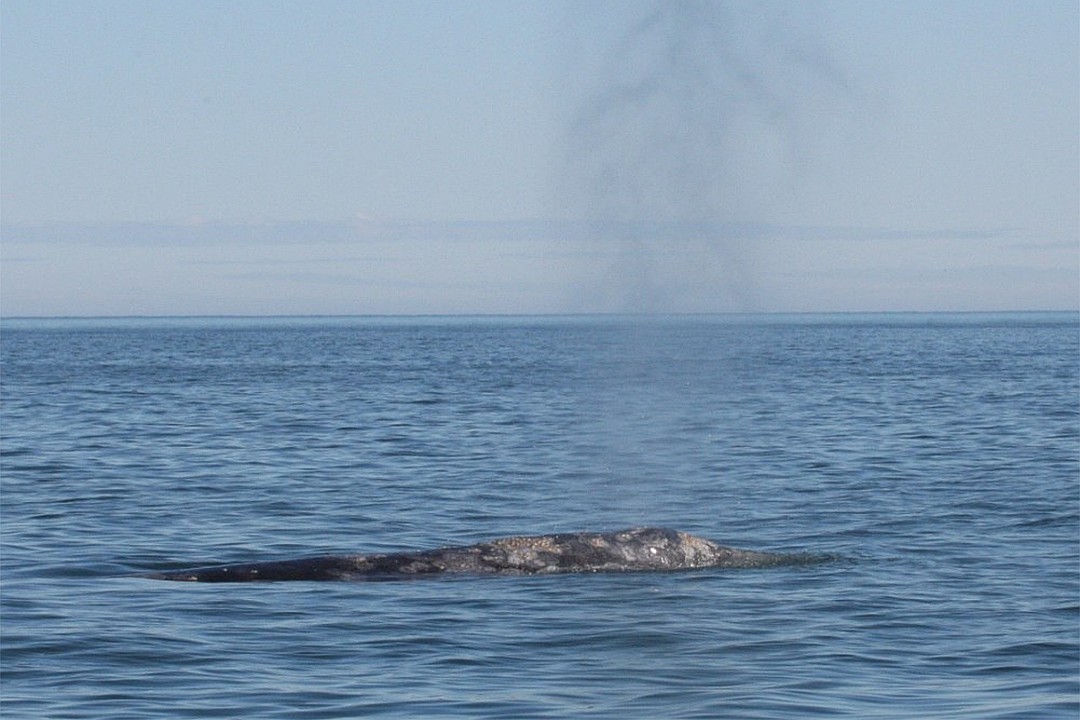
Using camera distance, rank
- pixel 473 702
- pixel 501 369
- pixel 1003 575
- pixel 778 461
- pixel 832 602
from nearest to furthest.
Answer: pixel 473 702 < pixel 832 602 < pixel 1003 575 < pixel 778 461 < pixel 501 369

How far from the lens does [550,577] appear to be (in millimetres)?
20016

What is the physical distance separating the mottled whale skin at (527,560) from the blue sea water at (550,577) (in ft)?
1.73

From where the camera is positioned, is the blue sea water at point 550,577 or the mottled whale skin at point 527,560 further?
the mottled whale skin at point 527,560

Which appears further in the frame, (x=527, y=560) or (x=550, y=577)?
(x=527, y=560)

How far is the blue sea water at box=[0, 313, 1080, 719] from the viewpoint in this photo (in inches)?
569

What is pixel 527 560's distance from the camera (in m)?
20.5

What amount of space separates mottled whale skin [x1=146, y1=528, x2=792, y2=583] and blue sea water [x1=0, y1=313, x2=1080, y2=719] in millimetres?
526

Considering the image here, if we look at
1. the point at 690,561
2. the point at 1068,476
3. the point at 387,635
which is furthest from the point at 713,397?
the point at 387,635

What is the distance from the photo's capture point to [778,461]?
35781 millimetres

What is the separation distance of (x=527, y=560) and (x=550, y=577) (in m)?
0.62

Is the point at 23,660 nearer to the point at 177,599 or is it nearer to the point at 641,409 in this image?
the point at 177,599

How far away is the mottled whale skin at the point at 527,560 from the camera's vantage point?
19969 millimetres

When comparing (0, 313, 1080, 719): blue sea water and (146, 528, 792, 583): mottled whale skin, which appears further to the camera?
(146, 528, 792, 583): mottled whale skin

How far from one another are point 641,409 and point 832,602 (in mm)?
39044
